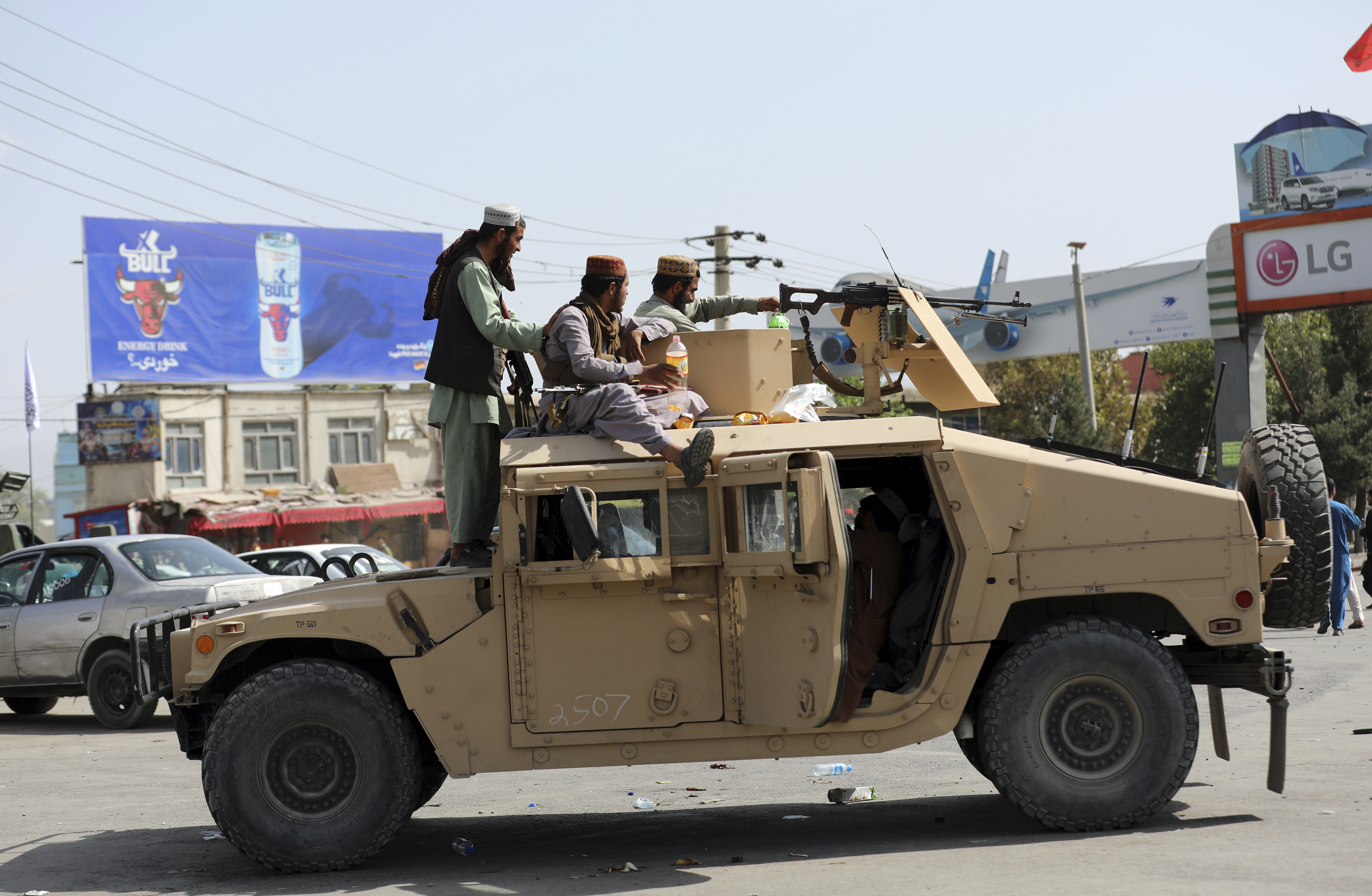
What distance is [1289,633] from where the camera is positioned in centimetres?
1541

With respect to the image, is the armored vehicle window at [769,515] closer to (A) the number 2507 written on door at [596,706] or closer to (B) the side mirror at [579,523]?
(B) the side mirror at [579,523]

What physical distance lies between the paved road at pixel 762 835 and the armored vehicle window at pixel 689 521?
143cm

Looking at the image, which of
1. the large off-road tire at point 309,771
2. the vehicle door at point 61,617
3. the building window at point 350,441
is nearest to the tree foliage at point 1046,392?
the building window at point 350,441

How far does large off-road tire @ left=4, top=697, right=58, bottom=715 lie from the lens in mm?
13891

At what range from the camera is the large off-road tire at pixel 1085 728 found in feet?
19.2

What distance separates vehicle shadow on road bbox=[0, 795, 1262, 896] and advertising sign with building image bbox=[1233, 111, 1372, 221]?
79.6 feet

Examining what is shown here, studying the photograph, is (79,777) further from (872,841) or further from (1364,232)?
(1364,232)

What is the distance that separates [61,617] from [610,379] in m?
8.46

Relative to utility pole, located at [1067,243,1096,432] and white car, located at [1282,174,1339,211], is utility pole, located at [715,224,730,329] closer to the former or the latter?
utility pole, located at [1067,243,1096,432]

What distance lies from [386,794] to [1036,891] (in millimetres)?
2869

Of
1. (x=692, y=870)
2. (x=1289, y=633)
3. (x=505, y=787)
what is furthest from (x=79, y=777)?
(x=1289, y=633)

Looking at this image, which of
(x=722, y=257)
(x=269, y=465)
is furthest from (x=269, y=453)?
(x=722, y=257)

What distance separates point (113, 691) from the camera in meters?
12.2

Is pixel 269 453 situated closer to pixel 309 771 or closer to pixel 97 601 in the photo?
pixel 97 601
